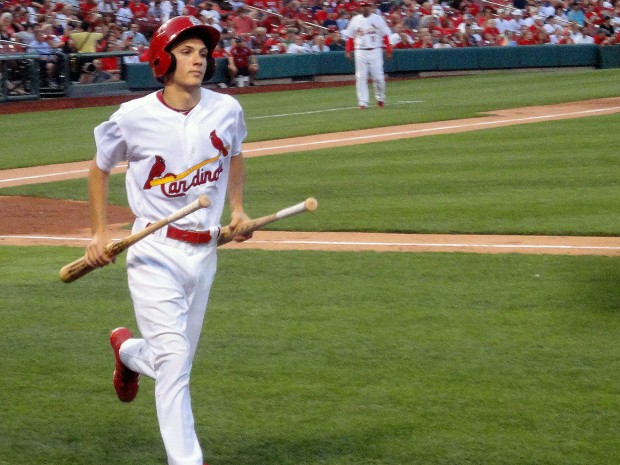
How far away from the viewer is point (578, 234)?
961 centimetres

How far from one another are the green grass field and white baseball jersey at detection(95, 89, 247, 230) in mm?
1081

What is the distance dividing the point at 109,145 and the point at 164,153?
23cm

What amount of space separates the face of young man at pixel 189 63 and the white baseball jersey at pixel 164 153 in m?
0.12

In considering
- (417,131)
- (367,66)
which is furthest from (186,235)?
(367,66)

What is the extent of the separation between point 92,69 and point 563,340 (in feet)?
66.5

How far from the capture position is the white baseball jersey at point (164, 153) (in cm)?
430

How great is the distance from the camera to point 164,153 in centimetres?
429

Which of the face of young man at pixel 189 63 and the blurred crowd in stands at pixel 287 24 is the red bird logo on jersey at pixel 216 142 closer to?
the face of young man at pixel 189 63

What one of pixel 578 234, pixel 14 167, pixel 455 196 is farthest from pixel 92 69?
pixel 578 234

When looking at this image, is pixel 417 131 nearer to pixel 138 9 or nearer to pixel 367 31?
pixel 367 31

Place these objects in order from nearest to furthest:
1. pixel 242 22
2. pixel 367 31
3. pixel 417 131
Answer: pixel 417 131
pixel 367 31
pixel 242 22

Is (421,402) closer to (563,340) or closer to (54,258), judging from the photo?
(563,340)

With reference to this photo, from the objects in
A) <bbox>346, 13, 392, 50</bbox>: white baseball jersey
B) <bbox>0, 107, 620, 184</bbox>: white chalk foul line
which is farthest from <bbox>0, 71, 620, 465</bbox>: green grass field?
<bbox>346, 13, 392, 50</bbox>: white baseball jersey

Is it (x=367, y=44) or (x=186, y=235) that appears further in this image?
(x=367, y=44)
